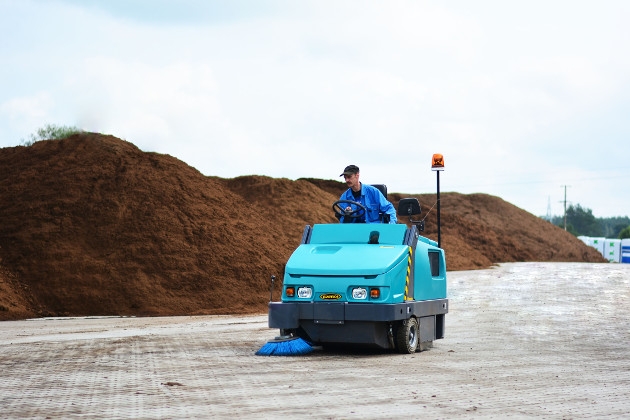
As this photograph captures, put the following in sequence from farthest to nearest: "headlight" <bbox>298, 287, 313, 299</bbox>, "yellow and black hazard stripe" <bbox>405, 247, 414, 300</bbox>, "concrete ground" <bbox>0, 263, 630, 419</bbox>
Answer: "yellow and black hazard stripe" <bbox>405, 247, 414, 300</bbox> → "headlight" <bbox>298, 287, 313, 299</bbox> → "concrete ground" <bbox>0, 263, 630, 419</bbox>

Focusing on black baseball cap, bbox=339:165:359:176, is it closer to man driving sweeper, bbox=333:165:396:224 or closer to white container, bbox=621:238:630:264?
man driving sweeper, bbox=333:165:396:224

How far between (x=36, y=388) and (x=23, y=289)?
16471 millimetres

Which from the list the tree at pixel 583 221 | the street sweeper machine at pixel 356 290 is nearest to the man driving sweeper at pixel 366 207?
the street sweeper machine at pixel 356 290

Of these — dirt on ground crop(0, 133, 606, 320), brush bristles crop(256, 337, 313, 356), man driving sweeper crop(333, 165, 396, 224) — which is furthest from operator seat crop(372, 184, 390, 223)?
dirt on ground crop(0, 133, 606, 320)

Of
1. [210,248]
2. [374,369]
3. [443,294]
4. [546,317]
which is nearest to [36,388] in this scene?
[374,369]

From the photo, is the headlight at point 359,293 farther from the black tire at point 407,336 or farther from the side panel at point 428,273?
the side panel at point 428,273

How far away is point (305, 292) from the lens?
481 inches

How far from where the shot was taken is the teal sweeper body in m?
11.9

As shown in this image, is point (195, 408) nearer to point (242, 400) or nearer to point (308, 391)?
point (242, 400)

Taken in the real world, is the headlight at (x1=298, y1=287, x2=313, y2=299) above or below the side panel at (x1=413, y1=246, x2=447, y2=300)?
below

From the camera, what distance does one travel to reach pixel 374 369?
35.5 feet

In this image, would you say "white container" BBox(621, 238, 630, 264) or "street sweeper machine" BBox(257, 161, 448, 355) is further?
"white container" BBox(621, 238, 630, 264)

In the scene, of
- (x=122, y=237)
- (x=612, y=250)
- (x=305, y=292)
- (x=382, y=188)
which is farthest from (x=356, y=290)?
(x=612, y=250)

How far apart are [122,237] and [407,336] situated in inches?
665
